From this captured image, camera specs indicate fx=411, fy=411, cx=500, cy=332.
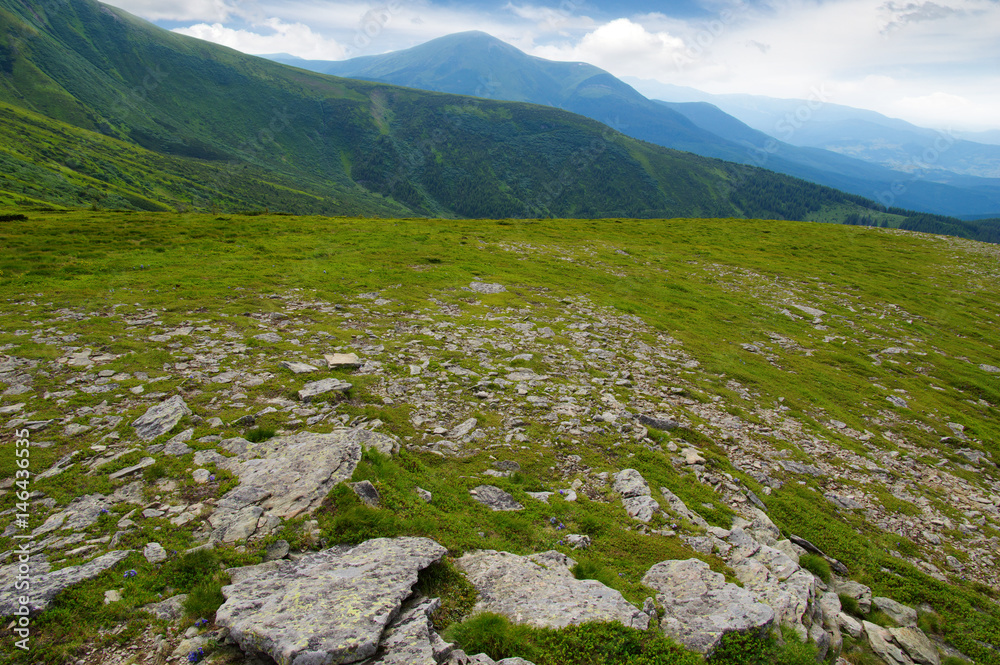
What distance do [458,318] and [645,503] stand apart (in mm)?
13226

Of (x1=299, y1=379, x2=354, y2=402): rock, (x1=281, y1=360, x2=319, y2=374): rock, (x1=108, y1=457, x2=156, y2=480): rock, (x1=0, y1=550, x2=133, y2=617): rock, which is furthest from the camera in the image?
(x1=281, y1=360, x2=319, y2=374): rock

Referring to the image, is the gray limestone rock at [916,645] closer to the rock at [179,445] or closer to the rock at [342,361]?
the rock at [179,445]

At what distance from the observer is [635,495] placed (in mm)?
9664

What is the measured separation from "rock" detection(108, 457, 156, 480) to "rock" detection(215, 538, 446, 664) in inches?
150

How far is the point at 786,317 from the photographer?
89.6 ft

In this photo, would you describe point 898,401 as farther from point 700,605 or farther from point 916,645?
point 700,605

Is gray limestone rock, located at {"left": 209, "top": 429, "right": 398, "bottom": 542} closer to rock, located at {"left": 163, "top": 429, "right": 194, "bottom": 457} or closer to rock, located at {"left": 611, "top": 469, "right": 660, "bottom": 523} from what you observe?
rock, located at {"left": 163, "top": 429, "right": 194, "bottom": 457}

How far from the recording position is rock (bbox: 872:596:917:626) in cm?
814

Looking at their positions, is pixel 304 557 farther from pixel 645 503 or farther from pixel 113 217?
pixel 113 217

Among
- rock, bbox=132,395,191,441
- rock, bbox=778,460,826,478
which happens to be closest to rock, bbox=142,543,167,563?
rock, bbox=132,395,191,441

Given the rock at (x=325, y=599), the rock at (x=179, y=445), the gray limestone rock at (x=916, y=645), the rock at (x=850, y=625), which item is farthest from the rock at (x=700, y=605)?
the rock at (x=179, y=445)

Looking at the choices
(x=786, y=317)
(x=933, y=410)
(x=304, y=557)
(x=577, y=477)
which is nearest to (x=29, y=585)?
(x=304, y=557)

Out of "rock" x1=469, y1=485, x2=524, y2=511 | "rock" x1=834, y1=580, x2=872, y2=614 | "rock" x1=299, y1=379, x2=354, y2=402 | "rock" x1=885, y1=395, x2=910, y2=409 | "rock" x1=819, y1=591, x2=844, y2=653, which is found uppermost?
"rock" x1=885, y1=395, x2=910, y2=409

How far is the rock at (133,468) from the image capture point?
8.12 meters
